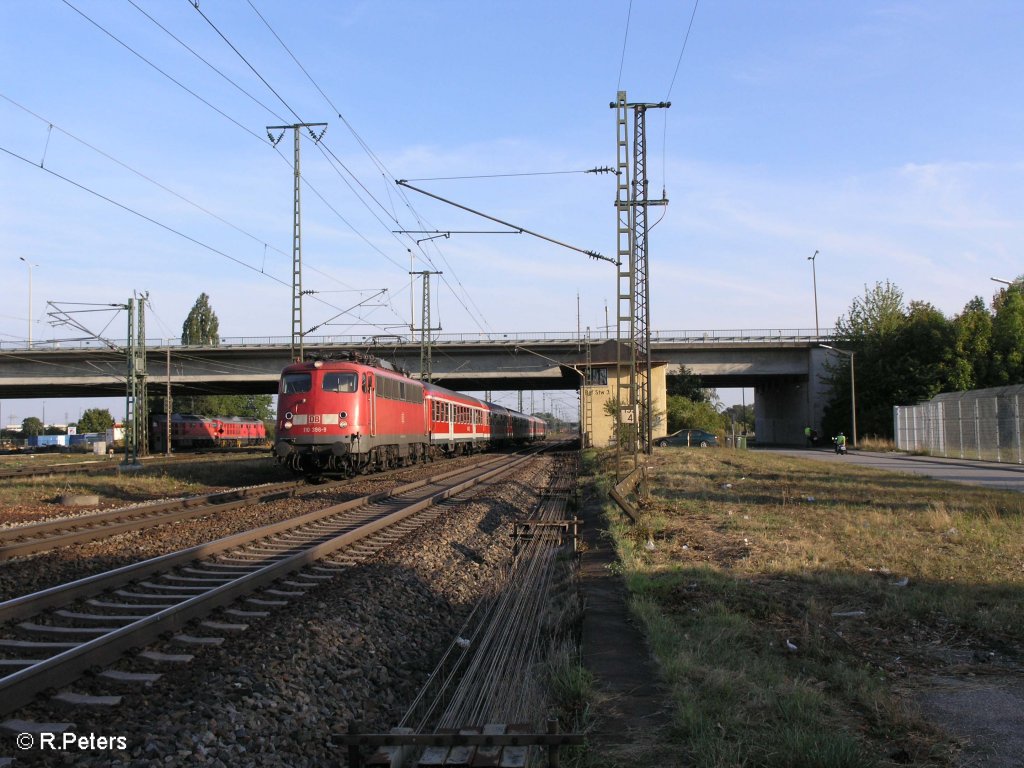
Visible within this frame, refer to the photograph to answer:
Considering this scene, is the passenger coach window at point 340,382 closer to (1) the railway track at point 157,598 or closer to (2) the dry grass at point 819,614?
(1) the railway track at point 157,598

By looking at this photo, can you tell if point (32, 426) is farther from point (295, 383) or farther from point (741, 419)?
point (295, 383)

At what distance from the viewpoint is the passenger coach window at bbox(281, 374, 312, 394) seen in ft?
68.3

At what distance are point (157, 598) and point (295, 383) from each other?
45.7 ft

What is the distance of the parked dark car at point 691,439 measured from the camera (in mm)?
46062

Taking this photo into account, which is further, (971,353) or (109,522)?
(971,353)

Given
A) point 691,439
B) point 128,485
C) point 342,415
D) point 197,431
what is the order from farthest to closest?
point 197,431 → point 691,439 → point 128,485 → point 342,415

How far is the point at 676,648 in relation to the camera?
19.5ft

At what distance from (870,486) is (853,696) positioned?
50.4 ft

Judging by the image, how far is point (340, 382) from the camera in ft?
67.7

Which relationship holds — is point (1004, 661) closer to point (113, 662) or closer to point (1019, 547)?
point (1019, 547)

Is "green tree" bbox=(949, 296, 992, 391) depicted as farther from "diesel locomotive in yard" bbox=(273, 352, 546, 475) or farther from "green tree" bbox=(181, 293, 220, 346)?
"green tree" bbox=(181, 293, 220, 346)

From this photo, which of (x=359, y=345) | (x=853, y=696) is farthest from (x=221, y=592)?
(x=359, y=345)

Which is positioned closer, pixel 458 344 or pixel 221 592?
pixel 221 592

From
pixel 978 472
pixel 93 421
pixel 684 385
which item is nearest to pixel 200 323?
pixel 93 421
